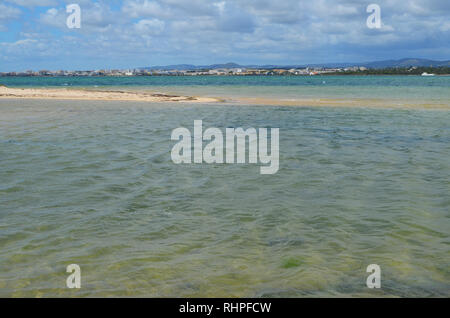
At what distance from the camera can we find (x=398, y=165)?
11062 mm

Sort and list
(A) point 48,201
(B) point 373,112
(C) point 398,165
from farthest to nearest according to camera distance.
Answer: (B) point 373,112 → (C) point 398,165 → (A) point 48,201

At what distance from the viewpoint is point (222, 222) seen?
690 cm

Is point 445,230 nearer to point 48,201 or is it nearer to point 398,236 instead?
point 398,236
